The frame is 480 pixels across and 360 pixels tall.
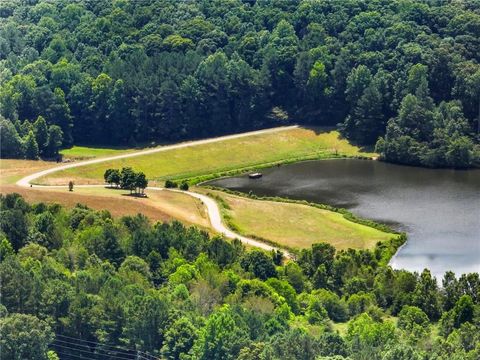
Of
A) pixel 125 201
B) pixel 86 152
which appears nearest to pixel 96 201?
pixel 125 201

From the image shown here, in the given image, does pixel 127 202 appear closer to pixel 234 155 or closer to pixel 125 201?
pixel 125 201

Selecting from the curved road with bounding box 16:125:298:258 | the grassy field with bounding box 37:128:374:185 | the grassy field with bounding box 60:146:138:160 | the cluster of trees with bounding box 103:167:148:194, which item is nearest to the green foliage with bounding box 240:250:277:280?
the curved road with bounding box 16:125:298:258

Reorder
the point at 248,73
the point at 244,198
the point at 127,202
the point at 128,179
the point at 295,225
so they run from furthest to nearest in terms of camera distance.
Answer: the point at 248,73
the point at 244,198
the point at 128,179
the point at 127,202
the point at 295,225

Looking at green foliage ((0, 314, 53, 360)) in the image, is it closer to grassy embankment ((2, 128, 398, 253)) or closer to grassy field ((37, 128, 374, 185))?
grassy embankment ((2, 128, 398, 253))

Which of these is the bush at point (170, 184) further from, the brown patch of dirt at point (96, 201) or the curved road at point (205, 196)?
the brown patch of dirt at point (96, 201)

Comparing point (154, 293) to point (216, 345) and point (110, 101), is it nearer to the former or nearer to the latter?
point (216, 345)

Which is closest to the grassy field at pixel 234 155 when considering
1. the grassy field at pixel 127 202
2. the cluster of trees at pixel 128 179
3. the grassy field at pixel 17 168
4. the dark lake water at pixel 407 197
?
the dark lake water at pixel 407 197

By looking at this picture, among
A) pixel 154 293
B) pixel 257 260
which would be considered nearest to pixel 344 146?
pixel 257 260
